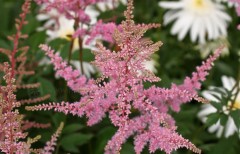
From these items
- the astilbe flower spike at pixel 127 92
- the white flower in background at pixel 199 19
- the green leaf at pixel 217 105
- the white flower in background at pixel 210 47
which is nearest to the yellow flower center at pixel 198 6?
the white flower in background at pixel 199 19

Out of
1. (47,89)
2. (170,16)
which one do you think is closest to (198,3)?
(170,16)

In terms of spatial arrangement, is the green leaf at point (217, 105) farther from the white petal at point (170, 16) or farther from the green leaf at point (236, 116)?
the white petal at point (170, 16)

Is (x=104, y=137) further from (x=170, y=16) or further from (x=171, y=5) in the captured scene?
(x=170, y=16)

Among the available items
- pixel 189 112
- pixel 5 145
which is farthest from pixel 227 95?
pixel 5 145

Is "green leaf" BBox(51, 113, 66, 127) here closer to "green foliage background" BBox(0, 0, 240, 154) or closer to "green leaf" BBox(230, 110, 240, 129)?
"green foliage background" BBox(0, 0, 240, 154)

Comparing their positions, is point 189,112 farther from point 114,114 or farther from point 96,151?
point 114,114

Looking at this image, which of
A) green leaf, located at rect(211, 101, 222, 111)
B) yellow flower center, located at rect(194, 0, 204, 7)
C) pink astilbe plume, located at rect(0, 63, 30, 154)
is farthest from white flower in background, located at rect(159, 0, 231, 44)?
pink astilbe plume, located at rect(0, 63, 30, 154)

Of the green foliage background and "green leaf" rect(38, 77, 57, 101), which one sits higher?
"green leaf" rect(38, 77, 57, 101)
